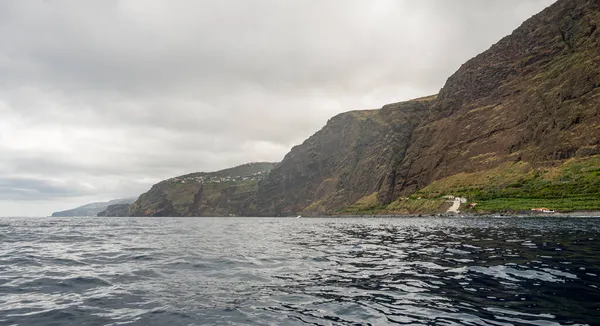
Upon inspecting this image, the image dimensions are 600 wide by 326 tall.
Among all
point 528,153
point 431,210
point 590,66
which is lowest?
point 431,210

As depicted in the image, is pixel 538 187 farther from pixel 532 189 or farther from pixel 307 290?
pixel 307 290

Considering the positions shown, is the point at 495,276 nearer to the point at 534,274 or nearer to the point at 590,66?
the point at 534,274

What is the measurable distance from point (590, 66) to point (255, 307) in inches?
8588

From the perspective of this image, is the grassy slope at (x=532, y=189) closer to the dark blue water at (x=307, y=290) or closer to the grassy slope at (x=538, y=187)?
the grassy slope at (x=538, y=187)

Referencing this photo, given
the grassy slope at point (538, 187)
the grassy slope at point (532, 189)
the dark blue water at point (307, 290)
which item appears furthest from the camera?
the grassy slope at point (532, 189)

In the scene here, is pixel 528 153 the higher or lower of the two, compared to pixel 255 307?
higher

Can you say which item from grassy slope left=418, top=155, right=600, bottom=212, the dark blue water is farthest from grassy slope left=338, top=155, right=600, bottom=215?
the dark blue water

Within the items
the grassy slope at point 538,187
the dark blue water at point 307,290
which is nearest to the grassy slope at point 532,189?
the grassy slope at point 538,187

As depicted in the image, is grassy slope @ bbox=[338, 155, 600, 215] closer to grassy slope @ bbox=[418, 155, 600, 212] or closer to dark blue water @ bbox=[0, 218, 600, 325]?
grassy slope @ bbox=[418, 155, 600, 212]

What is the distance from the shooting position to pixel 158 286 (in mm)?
16359

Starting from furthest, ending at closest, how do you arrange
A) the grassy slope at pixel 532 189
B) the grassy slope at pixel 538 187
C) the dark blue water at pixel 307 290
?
the grassy slope at pixel 532 189 < the grassy slope at pixel 538 187 < the dark blue water at pixel 307 290

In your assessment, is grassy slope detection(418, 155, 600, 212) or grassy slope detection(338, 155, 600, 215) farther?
grassy slope detection(338, 155, 600, 215)

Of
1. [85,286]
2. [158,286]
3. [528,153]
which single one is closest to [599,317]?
[158,286]

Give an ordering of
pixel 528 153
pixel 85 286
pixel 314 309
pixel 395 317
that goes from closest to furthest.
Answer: pixel 395 317 → pixel 314 309 → pixel 85 286 → pixel 528 153
